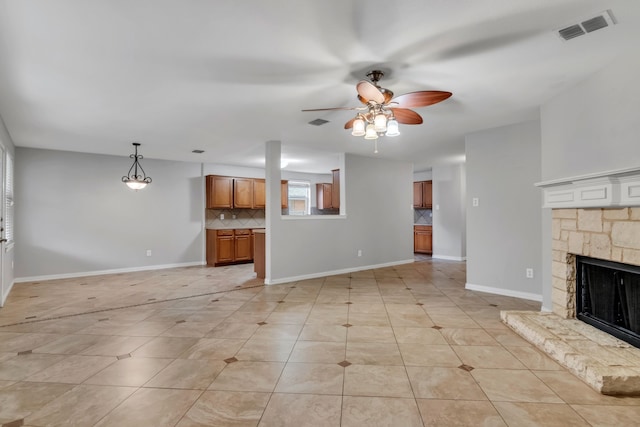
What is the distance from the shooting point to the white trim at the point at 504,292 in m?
4.24

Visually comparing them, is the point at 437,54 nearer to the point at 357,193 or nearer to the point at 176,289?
the point at 357,193

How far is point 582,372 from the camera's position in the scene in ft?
7.26

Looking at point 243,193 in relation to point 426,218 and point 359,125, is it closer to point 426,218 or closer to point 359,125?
point 426,218

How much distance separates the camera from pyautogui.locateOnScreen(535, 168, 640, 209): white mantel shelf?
2369mm

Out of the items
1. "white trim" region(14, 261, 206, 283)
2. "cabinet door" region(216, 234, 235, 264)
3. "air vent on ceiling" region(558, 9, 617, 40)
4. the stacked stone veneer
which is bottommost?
"white trim" region(14, 261, 206, 283)

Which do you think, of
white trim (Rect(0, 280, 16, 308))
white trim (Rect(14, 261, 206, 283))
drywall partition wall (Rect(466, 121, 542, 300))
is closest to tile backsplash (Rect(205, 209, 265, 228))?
white trim (Rect(14, 261, 206, 283))

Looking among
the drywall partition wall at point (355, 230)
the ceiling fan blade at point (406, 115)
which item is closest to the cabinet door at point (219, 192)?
the drywall partition wall at point (355, 230)

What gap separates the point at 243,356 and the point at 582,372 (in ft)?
8.36

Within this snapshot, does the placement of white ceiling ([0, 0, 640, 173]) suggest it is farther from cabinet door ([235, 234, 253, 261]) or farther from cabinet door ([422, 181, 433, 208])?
cabinet door ([422, 181, 433, 208])

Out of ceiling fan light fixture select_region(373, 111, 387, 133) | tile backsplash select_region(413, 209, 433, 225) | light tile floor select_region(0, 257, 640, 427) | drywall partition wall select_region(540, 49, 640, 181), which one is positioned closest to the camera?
light tile floor select_region(0, 257, 640, 427)

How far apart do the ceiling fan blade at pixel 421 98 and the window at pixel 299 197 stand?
6.84 metres

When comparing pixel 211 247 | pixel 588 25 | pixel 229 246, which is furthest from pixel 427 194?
pixel 588 25

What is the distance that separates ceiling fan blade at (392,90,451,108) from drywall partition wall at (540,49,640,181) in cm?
144

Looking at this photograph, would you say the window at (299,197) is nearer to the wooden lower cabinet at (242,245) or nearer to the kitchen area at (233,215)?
the kitchen area at (233,215)
